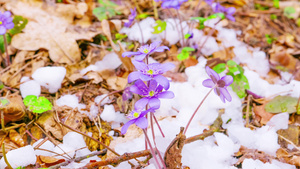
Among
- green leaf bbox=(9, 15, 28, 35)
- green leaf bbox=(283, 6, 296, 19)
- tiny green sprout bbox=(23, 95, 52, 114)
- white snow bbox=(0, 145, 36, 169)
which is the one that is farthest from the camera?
green leaf bbox=(283, 6, 296, 19)

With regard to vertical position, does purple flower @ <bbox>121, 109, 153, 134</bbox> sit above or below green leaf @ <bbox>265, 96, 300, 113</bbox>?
above

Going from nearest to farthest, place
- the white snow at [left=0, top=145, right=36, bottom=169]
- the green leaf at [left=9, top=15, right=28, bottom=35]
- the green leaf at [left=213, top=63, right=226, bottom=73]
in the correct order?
the white snow at [left=0, top=145, right=36, bottom=169], the green leaf at [left=213, top=63, right=226, bottom=73], the green leaf at [left=9, top=15, right=28, bottom=35]

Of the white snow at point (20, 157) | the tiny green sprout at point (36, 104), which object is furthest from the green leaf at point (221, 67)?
the white snow at point (20, 157)

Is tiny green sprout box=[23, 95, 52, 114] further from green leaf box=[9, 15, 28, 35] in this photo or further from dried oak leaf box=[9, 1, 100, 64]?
green leaf box=[9, 15, 28, 35]

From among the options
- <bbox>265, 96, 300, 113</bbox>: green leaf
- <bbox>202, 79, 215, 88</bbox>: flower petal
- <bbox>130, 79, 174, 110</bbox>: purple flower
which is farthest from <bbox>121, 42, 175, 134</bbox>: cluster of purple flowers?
<bbox>265, 96, 300, 113</bbox>: green leaf

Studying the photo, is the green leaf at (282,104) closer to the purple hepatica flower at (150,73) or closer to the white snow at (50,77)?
the purple hepatica flower at (150,73)

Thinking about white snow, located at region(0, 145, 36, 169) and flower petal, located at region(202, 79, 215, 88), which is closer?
flower petal, located at region(202, 79, 215, 88)

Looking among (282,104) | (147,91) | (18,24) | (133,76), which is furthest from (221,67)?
(18,24)
